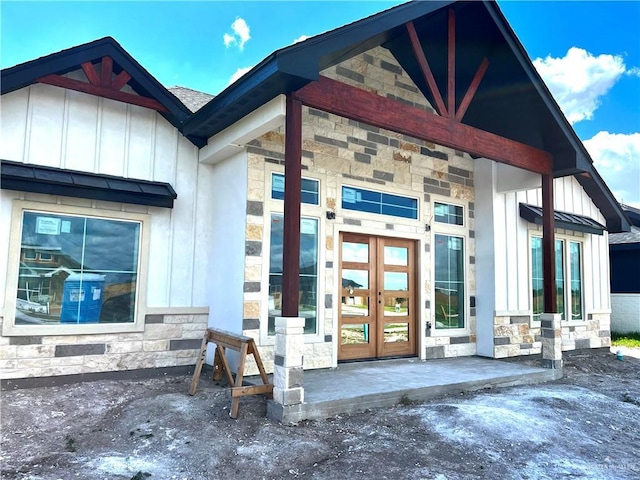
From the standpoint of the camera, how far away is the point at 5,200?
516cm

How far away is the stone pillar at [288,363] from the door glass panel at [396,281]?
302 centimetres

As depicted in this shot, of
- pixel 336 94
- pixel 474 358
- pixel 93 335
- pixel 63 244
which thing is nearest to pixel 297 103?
pixel 336 94

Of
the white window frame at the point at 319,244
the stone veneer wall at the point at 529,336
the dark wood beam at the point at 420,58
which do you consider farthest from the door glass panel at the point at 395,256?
the dark wood beam at the point at 420,58

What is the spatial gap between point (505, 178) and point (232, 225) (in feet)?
16.3

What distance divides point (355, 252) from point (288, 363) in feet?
9.53

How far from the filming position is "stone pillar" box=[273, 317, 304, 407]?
441cm

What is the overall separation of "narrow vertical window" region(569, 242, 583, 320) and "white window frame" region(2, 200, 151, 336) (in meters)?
8.40

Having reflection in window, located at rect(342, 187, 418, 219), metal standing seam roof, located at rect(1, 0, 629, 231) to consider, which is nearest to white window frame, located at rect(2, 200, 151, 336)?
metal standing seam roof, located at rect(1, 0, 629, 231)

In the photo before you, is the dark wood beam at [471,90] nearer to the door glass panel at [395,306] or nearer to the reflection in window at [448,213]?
the reflection in window at [448,213]

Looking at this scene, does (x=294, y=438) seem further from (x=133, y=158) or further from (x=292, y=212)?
(x=133, y=158)

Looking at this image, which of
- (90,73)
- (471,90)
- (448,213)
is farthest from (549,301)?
(90,73)

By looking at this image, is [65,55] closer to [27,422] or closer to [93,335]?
[93,335]

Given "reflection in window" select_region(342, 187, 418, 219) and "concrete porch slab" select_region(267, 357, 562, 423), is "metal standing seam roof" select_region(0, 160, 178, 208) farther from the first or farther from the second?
"concrete porch slab" select_region(267, 357, 562, 423)

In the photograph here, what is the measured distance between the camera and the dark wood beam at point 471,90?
6043mm
